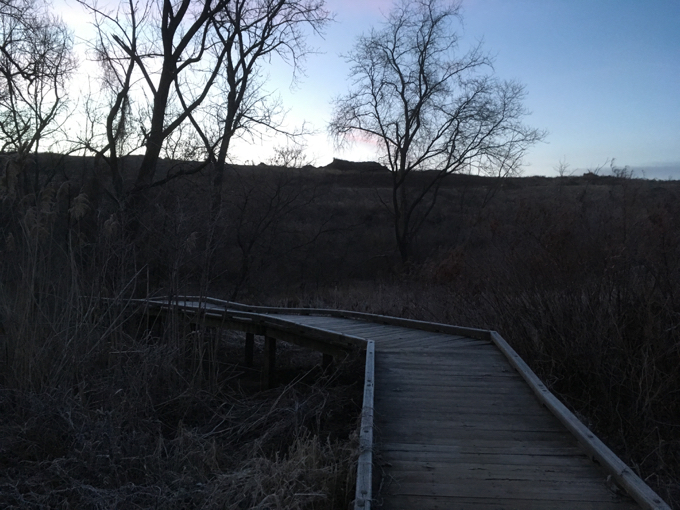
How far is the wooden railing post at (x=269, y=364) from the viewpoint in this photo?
10.2 m

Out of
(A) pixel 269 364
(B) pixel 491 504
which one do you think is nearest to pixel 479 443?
(B) pixel 491 504

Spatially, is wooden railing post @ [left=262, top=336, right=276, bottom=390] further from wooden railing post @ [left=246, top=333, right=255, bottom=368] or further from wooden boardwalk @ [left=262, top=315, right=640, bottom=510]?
wooden boardwalk @ [left=262, top=315, right=640, bottom=510]

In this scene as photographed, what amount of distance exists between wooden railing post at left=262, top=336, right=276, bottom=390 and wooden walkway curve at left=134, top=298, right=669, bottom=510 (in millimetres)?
3297

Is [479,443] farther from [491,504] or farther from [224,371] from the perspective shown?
[224,371]

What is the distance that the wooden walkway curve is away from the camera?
3529 millimetres

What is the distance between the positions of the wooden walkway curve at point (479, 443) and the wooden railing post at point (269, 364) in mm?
3297

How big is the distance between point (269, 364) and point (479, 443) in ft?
20.7

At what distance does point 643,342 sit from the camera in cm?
695

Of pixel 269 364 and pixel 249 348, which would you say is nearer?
pixel 269 364

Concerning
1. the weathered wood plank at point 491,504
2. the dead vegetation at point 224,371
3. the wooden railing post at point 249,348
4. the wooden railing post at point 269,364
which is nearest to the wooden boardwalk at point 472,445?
the weathered wood plank at point 491,504

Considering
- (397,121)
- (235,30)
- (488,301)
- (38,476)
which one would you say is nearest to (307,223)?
(397,121)

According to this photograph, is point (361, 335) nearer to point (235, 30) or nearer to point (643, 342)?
point (643, 342)

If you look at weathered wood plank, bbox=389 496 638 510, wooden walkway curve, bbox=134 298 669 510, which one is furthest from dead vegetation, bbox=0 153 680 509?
weathered wood plank, bbox=389 496 638 510

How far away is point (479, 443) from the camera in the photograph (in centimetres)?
442
